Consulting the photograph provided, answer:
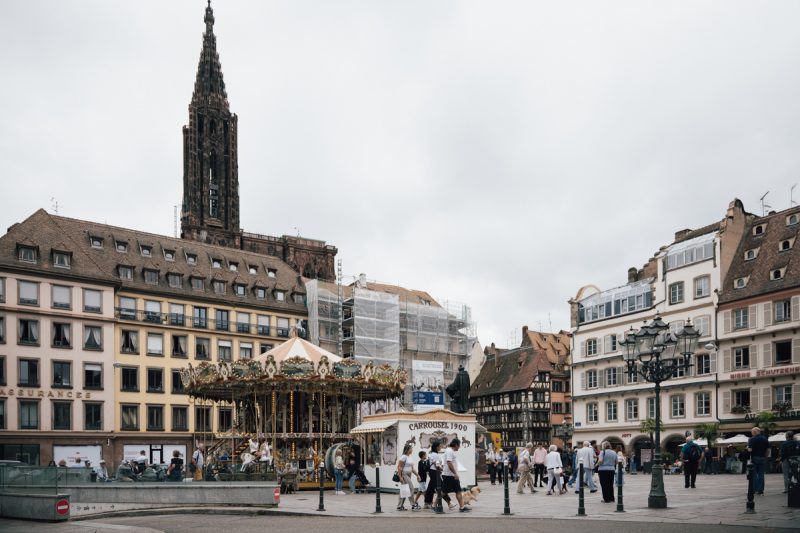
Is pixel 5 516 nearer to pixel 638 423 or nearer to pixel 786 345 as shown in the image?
pixel 786 345

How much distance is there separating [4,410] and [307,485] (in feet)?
103

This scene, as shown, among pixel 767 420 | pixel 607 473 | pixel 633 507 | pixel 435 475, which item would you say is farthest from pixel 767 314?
pixel 435 475

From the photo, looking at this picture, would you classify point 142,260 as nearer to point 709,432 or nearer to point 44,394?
point 44,394

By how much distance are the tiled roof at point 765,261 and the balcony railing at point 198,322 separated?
34786 mm

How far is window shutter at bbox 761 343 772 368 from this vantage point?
51594 mm

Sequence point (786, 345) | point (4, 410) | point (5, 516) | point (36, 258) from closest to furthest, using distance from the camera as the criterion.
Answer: point (5, 516)
point (786, 345)
point (4, 410)
point (36, 258)

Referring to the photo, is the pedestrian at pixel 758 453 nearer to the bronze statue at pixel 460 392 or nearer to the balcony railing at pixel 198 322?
the bronze statue at pixel 460 392

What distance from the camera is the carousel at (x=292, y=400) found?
108ft

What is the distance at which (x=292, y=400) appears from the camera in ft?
112

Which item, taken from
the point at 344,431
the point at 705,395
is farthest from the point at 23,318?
the point at 705,395

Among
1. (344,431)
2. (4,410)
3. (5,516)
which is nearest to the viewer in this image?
(5,516)

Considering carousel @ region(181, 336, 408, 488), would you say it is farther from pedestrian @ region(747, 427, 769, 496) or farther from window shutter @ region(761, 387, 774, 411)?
window shutter @ region(761, 387, 774, 411)

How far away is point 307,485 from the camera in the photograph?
1283 inches

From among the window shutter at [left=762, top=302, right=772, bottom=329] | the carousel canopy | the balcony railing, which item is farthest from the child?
the balcony railing
